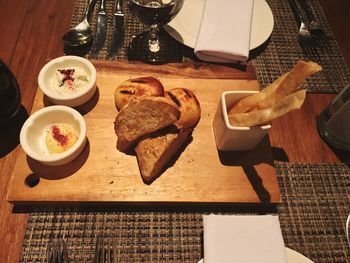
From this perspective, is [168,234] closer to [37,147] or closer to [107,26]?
[37,147]

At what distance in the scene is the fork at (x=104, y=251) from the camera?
30.6 inches

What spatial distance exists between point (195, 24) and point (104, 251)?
0.95 meters

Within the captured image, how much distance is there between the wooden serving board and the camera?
2.85 ft

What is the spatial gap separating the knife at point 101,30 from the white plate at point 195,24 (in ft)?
0.91

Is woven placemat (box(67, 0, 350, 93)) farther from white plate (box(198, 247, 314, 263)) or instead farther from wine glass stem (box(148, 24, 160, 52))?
white plate (box(198, 247, 314, 263))

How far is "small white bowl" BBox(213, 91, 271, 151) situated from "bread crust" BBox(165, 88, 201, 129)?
74 mm

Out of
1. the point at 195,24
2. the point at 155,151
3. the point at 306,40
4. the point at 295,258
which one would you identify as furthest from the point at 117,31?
the point at 295,258

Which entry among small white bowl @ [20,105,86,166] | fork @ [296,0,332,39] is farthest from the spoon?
fork @ [296,0,332,39]

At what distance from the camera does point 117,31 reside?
4.29 feet

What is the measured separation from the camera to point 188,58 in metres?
1.25

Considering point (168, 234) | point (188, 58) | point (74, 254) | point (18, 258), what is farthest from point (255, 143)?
point (18, 258)

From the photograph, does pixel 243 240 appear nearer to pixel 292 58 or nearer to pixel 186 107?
pixel 186 107

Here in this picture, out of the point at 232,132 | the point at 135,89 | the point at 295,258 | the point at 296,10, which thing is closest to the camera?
the point at 295,258

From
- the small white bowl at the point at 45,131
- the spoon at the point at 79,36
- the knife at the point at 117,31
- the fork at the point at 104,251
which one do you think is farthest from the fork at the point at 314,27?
the fork at the point at 104,251
